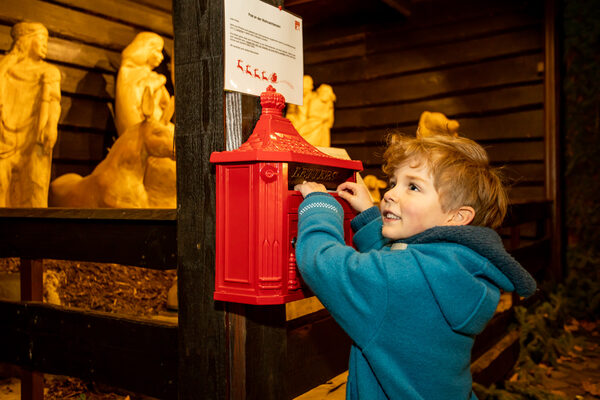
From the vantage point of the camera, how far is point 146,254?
1922mm

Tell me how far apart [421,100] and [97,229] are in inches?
235

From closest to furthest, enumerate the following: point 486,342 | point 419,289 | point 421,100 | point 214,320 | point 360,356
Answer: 1. point 419,289
2. point 360,356
3. point 214,320
4. point 486,342
5. point 421,100

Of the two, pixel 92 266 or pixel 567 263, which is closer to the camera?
pixel 92 266

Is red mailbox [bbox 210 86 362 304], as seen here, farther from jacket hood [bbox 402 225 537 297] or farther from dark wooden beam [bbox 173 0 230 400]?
jacket hood [bbox 402 225 537 297]

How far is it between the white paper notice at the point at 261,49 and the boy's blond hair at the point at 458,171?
0.50 meters

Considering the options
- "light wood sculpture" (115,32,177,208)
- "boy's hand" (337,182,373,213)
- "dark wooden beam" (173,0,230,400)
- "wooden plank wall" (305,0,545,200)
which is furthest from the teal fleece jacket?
"wooden plank wall" (305,0,545,200)

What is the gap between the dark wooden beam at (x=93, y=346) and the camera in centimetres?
183

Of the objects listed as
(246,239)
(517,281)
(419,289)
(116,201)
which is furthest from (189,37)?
(116,201)

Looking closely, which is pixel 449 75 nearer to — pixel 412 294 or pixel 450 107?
pixel 450 107

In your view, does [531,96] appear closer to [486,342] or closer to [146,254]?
[486,342]

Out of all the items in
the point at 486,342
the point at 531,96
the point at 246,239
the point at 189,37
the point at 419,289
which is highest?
the point at 531,96

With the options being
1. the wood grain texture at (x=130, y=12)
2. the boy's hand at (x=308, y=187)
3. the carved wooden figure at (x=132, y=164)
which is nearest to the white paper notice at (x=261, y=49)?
the boy's hand at (x=308, y=187)

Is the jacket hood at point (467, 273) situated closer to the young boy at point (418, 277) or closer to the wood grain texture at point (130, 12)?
the young boy at point (418, 277)

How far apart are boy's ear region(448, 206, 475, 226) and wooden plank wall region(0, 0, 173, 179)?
4560 mm
